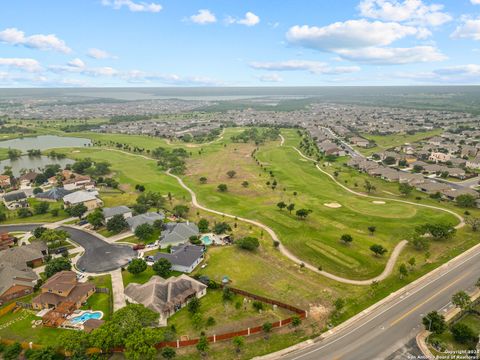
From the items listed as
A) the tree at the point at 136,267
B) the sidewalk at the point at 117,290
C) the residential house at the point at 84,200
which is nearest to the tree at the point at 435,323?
the sidewalk at the point at 117,290

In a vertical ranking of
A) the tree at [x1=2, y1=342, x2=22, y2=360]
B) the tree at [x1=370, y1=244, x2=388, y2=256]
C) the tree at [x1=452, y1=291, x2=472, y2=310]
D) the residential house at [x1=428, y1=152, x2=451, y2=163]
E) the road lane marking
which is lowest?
the tree at [x1=2, y1=342, x2=22, y2=360]

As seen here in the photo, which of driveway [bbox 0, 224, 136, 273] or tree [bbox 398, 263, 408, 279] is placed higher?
tree [bbox 398, 263, 408, 279]

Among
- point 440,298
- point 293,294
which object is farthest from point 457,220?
point 293,294

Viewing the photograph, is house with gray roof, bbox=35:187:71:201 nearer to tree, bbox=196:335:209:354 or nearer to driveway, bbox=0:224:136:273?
driveway, bbox=0:224:136:273

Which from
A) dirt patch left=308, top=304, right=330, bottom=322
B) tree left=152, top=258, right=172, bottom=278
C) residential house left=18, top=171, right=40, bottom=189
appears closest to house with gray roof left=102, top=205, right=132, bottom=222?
tree left=152, top=258, right=172, bottom=278

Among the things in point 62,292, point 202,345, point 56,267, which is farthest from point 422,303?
Result: point 56,267

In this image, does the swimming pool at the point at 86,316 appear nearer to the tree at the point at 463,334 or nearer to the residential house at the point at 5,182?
the tree at the point at 463,334
